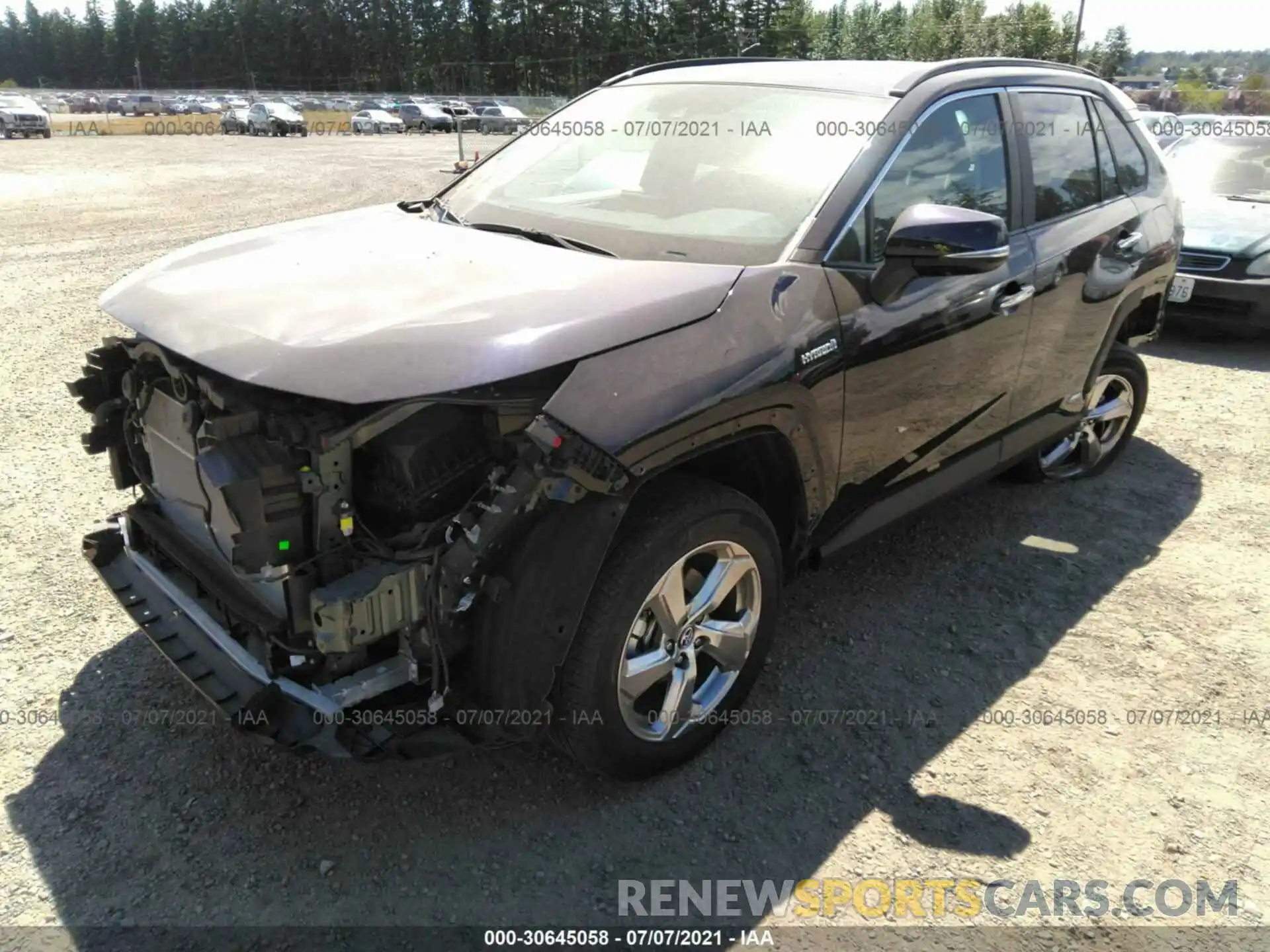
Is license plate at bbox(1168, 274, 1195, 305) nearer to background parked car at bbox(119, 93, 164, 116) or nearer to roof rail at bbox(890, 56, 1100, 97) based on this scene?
roof rail at bbox(890, 56, 1100, 97)

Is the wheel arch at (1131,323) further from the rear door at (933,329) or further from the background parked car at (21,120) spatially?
the background parked car at (21,120)

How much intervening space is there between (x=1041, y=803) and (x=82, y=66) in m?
150

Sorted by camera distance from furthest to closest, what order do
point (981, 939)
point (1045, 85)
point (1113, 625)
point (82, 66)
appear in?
point (82, 66) → point (1045, 85) → point (1113, 625) → point (981, 939)

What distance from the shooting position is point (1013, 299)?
350cm

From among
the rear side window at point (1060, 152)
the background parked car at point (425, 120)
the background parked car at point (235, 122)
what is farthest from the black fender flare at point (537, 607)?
the background parked car at point (425, 120)

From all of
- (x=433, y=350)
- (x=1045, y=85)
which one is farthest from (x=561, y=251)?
(x=1045, y=85)

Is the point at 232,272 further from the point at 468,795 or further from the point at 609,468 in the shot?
the point at 468,795

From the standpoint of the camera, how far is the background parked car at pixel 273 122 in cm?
4156

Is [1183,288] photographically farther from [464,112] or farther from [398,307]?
[464,112]

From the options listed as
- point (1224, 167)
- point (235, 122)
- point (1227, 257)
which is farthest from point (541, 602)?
point (235, 122)

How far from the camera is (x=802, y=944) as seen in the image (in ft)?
7.63

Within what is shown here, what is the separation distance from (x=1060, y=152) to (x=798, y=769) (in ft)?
9.38

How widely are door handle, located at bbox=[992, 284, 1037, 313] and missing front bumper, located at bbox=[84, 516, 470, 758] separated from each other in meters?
2.45

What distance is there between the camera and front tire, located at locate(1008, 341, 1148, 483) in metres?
4.81
